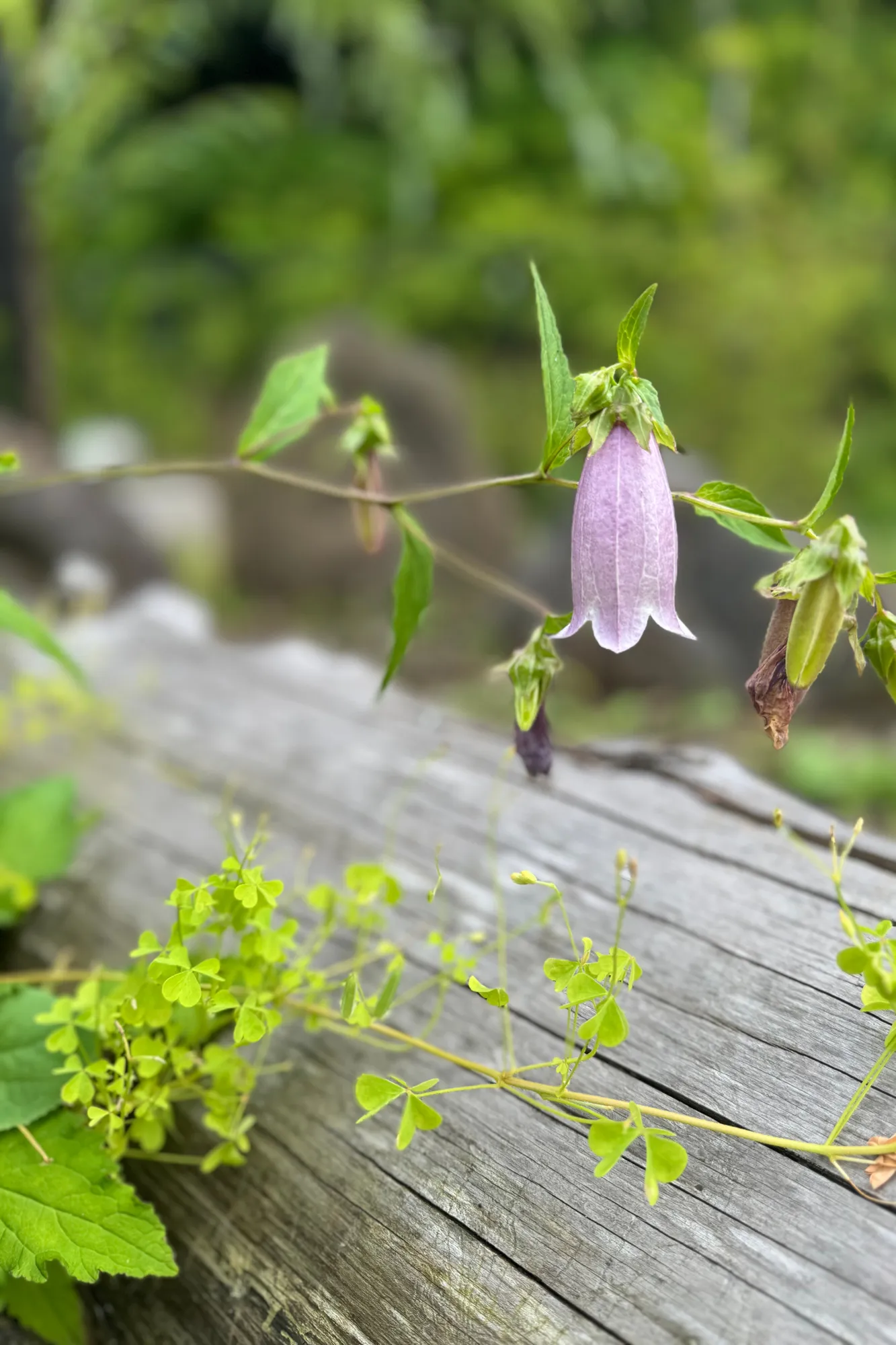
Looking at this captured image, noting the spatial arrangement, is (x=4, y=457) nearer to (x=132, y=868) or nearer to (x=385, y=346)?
(x=132, y=868)

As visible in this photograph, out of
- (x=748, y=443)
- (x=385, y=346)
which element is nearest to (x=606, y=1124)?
(x=385, y=346)

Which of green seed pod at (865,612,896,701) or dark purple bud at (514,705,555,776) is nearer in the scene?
green seed pod at (865,612,896,701)

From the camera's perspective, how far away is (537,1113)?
Answer: 741 mm

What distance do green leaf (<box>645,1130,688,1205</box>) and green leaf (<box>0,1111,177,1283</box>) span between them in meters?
0.32

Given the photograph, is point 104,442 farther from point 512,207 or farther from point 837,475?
point 837,475

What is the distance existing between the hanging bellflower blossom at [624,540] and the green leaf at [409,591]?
18 centimetres

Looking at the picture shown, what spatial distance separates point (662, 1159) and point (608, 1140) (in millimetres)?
31

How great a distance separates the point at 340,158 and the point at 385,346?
11.0ft

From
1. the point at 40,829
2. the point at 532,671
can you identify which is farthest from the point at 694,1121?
the point at 40,829

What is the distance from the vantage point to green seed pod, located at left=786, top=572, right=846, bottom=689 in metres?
0.58

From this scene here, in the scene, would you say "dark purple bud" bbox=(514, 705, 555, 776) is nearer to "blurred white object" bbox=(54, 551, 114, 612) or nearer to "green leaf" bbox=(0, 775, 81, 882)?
"green leaf" bbox=(0, 775, 81, 882)

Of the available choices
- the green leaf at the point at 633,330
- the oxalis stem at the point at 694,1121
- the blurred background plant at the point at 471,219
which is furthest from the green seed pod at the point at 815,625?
the blurred background plant at the point at 471,219

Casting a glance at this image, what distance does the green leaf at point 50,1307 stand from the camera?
2.48ft

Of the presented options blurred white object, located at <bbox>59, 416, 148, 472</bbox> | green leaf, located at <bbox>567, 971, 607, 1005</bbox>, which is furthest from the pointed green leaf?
blurred white object, located at <bbox>59, 416, 148, 472</bbox>
